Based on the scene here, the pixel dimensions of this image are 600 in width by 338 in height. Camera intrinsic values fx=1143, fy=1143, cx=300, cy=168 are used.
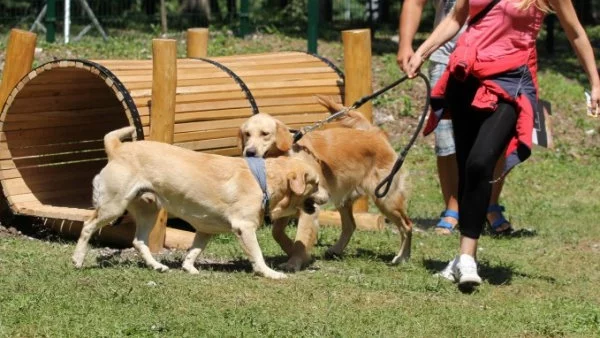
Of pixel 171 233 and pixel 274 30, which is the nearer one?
pixel 171 233

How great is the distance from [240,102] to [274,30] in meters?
9.74

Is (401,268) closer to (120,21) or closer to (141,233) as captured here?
(141,233)

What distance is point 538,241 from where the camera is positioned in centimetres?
975

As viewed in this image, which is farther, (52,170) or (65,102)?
(52,170)

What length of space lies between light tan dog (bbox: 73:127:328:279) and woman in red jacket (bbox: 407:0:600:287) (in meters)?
1.08

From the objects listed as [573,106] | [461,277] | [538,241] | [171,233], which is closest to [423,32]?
[573,106]

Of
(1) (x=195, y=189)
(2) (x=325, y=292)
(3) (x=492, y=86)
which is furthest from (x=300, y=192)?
(3) (x=492, y=86)

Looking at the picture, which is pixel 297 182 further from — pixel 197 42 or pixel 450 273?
pixel 197 42

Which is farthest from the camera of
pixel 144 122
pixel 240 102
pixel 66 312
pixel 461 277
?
pixel 240 102

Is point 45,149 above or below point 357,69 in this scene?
below

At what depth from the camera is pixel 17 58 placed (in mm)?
9445

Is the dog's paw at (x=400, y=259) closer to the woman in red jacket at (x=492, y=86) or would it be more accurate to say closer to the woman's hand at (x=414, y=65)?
the woman in red jacket at (x=492, y=86)

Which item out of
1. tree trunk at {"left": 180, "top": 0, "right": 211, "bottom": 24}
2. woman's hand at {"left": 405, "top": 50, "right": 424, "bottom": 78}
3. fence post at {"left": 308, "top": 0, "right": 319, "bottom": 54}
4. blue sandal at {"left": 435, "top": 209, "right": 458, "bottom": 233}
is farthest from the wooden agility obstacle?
tree trunk at {"left": 180, "top": 0, "right": 211, "bottom": 24}

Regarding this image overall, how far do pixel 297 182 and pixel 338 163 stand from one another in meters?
0.98
